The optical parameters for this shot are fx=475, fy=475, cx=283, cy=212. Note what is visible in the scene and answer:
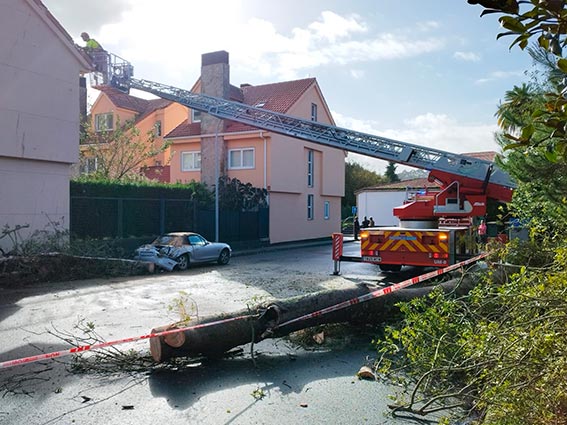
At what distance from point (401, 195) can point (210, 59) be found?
23.4 m

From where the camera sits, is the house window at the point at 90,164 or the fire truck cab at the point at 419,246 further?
the house window at the point at 90,164

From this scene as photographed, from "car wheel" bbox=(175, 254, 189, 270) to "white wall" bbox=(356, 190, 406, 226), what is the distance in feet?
101

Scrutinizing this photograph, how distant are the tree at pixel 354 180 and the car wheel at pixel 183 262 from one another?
3714cm

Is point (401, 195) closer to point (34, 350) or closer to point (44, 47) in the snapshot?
point (44, 47)

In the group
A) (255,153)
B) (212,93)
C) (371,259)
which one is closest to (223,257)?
(371,259)

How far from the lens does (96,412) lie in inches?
169

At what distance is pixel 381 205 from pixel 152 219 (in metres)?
28.7

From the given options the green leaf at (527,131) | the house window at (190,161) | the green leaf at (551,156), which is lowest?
the green leaf at (551,156)

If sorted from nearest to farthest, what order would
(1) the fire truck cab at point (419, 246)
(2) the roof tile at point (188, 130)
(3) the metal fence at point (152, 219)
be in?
(1) the fire truck cab at point (419, 246) → (3) the metal fence at point (152, 219) → (2) the roof tile at point (188, 130)

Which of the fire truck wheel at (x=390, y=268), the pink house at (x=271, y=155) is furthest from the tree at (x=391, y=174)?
the fire truck wheel at (x=390, y=268)

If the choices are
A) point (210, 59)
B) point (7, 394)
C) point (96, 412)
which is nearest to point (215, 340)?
point (96, 412)

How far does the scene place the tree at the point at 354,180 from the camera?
175 ft

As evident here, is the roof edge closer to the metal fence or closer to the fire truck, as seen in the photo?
the metal fence

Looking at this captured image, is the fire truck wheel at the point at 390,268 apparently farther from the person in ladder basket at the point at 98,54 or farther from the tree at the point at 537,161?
the person in ladder basket at the point at 98,54
